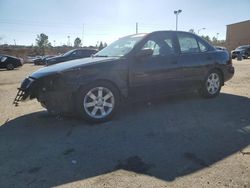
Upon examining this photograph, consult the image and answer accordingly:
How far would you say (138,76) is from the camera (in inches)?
203

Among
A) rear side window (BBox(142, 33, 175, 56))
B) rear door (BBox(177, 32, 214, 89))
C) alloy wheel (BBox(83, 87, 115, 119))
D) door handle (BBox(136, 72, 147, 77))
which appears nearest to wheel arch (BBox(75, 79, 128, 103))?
alloy wheel (BBox(83, 87, 115, 119))

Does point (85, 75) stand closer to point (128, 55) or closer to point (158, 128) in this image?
point (128, 55)

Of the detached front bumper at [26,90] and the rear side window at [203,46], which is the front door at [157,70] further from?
the detached front bumper at [26,90]

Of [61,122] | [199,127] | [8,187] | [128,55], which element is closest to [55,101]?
[61,122]

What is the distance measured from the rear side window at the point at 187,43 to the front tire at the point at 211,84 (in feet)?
2.45

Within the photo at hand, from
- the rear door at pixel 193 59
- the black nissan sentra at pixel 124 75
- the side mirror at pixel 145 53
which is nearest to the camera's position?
the black nissan sentra at pixel 124 75

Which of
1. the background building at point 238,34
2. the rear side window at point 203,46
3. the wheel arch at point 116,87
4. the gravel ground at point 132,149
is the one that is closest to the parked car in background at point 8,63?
the gravel ground at point 132,149

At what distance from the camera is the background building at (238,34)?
2621 inches

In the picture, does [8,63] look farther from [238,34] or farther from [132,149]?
[238,34]

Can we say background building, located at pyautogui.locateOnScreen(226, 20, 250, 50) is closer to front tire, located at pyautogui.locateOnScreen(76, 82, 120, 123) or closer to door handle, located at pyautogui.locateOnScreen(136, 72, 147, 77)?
door handle, located at pyautogui.locateOnScreen(136, 72, 147, 77)

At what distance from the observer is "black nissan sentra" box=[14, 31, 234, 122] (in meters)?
4.58

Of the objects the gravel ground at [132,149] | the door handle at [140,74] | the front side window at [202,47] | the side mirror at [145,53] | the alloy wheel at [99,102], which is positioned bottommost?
the gravel ground at [132,149]

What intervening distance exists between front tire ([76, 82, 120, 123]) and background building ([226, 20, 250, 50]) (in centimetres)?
6889

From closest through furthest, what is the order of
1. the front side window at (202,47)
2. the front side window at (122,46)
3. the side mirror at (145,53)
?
the side mirror at (145,53) < the front side window at (122,46) < the front side window at (202,47)
